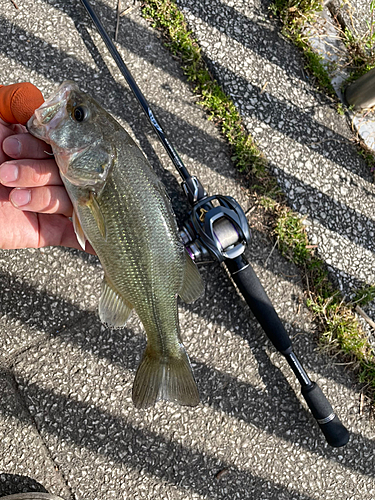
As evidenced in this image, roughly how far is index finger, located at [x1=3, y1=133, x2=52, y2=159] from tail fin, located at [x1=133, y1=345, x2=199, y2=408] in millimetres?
1353

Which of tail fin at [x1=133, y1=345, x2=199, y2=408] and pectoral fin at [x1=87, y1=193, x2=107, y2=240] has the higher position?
pectoral fin at [x1=87, y1=193, x2=107, y2=240]

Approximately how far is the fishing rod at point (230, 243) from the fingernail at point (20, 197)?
1037 millimetres

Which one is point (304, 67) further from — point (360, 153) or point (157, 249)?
point (157, 249)

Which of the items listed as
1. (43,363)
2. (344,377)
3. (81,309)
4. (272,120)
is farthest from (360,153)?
(43,363)

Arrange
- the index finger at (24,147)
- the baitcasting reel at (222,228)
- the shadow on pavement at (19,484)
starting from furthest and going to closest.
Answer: the shadow on pavement at (19,484) → the baitcasting reel at (222,228) → the index finger at (24,147)

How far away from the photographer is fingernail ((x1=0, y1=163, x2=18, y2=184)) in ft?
7.45

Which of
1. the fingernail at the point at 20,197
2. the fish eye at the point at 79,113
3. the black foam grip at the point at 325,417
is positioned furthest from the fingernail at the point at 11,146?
the black foam grip at the point at 325,417

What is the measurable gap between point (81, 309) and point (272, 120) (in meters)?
2.26

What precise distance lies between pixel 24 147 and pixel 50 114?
0.42 meters

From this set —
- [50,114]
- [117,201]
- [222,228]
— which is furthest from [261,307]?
[50,114]

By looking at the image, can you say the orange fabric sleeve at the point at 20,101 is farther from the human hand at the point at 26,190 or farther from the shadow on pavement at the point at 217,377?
the shadow on pavement at the point at 217,377

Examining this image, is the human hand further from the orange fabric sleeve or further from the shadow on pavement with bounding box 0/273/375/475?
the shadow on pavement with bounding box 0/273/375/475

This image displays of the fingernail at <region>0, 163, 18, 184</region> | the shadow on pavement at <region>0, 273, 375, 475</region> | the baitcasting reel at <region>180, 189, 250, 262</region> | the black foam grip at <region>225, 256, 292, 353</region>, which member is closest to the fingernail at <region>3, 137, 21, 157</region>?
the fingernail at <region>0, 163, 18, 184</region>

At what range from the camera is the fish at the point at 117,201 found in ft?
6.91
